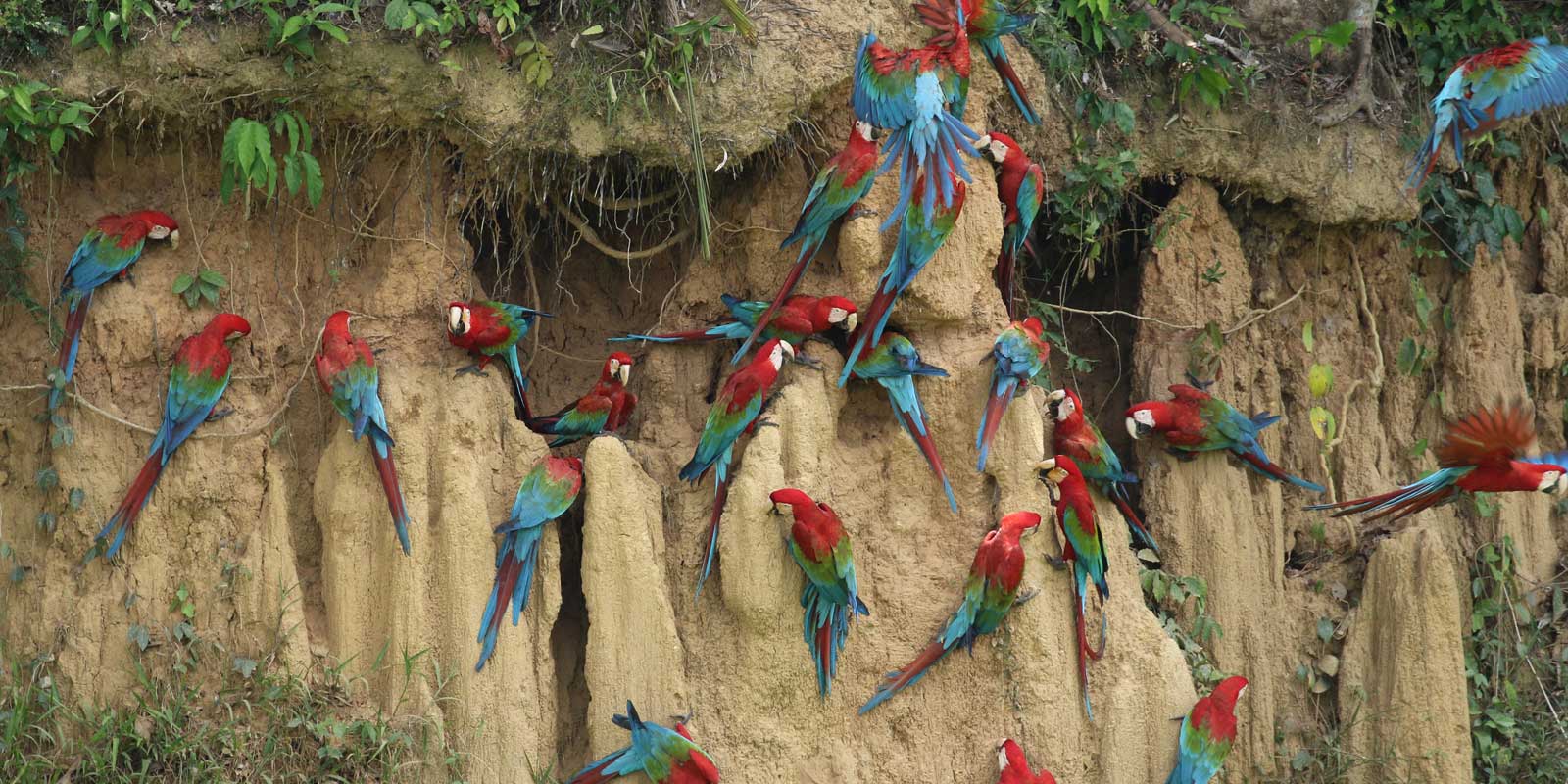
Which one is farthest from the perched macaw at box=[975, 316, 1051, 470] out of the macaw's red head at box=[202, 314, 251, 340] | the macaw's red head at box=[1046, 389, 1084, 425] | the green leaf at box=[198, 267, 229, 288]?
the green leaf at box=[198, 267, 229, 288]

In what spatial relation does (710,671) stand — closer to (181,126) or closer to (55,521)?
(55,521)

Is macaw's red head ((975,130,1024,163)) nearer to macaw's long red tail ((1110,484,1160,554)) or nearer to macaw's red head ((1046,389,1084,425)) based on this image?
macaw's red head ((1046,389,1084,425))

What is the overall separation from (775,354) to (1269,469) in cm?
178

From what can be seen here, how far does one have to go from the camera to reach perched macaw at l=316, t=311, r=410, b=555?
4348 millimetres

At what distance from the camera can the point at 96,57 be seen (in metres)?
4.34

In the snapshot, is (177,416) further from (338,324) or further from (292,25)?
(292,25)

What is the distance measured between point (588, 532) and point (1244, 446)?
2140mm

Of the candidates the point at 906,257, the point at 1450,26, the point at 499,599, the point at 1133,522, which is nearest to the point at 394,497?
the point at 499,599

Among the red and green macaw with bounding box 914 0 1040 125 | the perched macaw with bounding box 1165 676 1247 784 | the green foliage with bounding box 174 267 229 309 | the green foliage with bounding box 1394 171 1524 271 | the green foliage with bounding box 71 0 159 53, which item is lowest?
the perched macaw with bounding box 1165 676 1247 784

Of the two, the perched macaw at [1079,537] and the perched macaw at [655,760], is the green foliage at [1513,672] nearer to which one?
the perched macaw at [1079,537]

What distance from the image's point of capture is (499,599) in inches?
173

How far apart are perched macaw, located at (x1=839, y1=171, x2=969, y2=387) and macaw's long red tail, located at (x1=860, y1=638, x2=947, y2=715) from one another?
81cm

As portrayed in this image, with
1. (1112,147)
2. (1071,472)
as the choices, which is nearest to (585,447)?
(1071,472)

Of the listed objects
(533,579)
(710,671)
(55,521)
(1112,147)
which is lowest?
(710,671)
